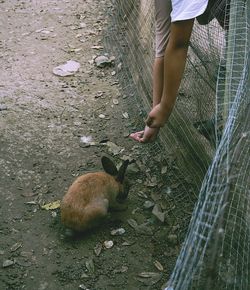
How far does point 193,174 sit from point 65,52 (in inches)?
101

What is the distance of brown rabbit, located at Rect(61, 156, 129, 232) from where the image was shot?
302 centimetres

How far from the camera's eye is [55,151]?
153 inches

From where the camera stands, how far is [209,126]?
309cm

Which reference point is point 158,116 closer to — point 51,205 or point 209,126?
point 209,126

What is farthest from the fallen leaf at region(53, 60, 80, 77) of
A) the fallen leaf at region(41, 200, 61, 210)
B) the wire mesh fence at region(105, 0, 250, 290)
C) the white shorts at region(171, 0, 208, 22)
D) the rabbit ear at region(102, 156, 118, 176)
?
the white shorts at region(171, 0, 208, 22)

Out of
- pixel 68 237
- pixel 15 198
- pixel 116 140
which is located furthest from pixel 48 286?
pixel 116 140

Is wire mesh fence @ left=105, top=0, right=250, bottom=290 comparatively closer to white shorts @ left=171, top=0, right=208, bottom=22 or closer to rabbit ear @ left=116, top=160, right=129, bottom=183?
white shorts @ left=171, top=0, right=208, bottom=22

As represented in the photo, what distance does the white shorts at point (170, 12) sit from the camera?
236cm

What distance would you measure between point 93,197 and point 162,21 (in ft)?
3.81

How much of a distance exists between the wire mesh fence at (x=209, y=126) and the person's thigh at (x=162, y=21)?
29 centimetres

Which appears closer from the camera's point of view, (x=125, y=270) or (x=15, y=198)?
(x=125, y=270)

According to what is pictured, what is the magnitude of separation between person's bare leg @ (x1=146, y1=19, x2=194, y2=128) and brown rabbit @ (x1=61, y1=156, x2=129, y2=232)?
2.06 feet

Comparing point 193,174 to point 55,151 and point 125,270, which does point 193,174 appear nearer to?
point 125,270

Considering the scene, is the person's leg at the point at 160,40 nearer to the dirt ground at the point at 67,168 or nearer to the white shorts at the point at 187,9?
the white shorts at the point at 187,9
